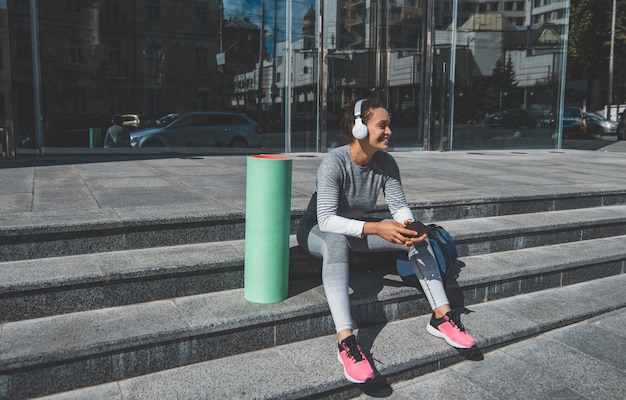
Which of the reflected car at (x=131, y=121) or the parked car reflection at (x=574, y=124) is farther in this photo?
the parked car reflection at (x=574, y=124)

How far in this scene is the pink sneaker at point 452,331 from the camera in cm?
346

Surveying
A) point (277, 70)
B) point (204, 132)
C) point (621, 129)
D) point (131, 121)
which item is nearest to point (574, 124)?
point (621, 129)

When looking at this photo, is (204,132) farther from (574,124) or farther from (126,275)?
(574,124)

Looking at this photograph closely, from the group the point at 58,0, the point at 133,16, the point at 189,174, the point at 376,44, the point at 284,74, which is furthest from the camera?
the point at 376,44

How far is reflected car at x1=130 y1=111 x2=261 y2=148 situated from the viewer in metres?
11.2

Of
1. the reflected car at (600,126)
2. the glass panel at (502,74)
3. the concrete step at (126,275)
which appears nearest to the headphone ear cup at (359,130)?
the concrete step at (126,275)

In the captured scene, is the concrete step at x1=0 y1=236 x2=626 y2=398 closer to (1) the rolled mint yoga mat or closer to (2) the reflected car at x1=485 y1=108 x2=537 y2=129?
(1) the rolled mint yoga mat

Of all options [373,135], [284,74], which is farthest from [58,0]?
[373,135]

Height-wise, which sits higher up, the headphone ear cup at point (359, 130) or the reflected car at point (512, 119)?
the reflected car at point (512, 119)

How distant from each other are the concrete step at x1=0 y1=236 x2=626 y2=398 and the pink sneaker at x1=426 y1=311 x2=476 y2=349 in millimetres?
250

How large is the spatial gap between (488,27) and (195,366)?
45.0ft

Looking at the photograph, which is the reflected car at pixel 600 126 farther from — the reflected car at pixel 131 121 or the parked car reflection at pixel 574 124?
the reflected car at pixel 131 121

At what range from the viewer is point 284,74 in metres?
12.2

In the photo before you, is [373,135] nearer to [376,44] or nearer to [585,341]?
[585,341]
